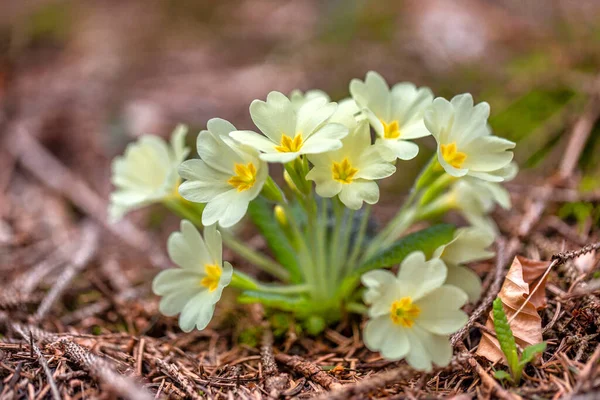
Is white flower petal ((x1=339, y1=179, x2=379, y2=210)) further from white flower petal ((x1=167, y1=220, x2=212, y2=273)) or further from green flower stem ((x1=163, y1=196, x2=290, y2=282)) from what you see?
green flower stem ((x1=163, y1=196, x2=290, y2=282))

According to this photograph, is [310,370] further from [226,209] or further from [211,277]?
[226,209]

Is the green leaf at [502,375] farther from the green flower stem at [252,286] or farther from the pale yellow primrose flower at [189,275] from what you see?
the pale yellow primrose flower at [189,275]

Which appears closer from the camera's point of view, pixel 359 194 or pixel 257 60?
pixel 359 194

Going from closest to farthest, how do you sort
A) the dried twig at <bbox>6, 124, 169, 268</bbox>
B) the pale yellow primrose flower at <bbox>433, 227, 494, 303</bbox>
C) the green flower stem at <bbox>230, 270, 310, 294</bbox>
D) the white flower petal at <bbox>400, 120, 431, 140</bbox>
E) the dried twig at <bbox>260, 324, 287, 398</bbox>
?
the dried twig at <bbox>260, 324, 287, 398</bbox> < the white flower petal at <bbox>400, 120, 431, 140</bbox> < the pale yellow primrose flower at <bbox>433, 227, 494, 303</bbox> < the green flower stem at <bbox>230, 270, 310, 294</bbox> < the dried twig at <bbox>6, 124, 169, 268</bbox>

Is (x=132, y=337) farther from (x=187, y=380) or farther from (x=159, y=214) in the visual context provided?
(x=159, y=214)

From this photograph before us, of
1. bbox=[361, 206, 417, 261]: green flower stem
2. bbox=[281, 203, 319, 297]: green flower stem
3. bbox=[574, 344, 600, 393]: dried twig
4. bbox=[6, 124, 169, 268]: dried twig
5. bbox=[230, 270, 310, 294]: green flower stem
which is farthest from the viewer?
bbox=[6, 124, 169, 268]: dried twig

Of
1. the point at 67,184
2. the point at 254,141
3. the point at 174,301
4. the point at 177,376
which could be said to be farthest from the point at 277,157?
the point at 67,184

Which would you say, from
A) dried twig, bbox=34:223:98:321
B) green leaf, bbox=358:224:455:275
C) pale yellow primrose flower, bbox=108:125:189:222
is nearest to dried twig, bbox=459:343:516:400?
green leaf, bbox=358:224:455:275

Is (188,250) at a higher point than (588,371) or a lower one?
higher
